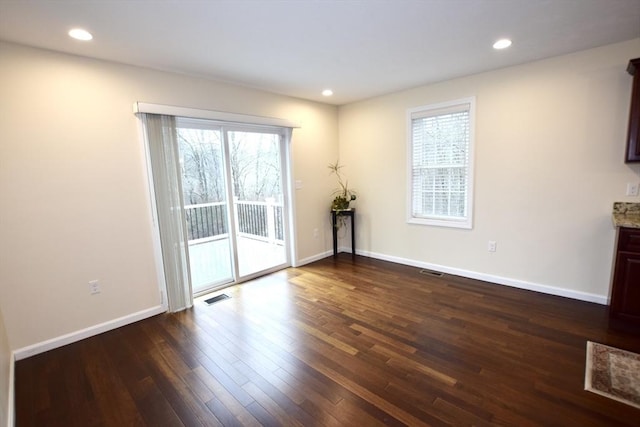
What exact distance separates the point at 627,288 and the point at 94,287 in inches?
185

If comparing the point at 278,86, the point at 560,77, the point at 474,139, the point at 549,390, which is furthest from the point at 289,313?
the point at 560,77

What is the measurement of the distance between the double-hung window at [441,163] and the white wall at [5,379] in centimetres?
419

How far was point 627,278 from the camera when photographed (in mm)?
2490

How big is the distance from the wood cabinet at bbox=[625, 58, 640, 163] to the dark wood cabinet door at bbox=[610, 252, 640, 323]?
88cm

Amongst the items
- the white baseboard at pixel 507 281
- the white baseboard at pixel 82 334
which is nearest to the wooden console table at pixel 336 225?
the white baseboard at pixel 507 281

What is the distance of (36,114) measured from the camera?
240 cm

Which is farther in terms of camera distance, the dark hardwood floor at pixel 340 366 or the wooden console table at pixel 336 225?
the wooden console table at pixel 336 225

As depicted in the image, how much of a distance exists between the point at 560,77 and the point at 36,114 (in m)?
4.77

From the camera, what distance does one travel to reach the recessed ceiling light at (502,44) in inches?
101

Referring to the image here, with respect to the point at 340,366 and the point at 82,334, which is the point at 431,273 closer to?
the point at 340,366

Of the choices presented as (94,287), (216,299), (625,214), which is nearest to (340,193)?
(216,299)

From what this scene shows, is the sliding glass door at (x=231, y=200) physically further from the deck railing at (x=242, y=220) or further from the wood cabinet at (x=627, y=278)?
the wood cabinet at (x=627, y=278)

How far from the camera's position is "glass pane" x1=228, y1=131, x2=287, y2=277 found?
151 inches

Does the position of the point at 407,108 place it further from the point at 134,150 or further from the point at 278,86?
the point at 134,150
